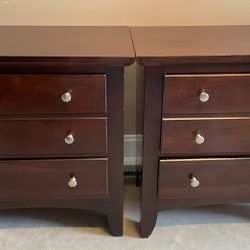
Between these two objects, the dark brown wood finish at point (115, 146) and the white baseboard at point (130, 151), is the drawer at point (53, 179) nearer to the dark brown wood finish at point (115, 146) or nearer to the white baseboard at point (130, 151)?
the dark brown wood finish at point (115, 146)

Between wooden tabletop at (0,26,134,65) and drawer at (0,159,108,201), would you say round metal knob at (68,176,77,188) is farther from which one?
wooden tabletop at (0,26,134,65)

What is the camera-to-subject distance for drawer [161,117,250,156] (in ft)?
4.26

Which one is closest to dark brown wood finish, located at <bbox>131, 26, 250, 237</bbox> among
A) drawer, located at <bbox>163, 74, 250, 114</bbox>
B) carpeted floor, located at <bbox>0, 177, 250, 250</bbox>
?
drawer, located at <bbox>163, 74, 250, 114</bbox>

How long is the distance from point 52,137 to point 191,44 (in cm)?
59

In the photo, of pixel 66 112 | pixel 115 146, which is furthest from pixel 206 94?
pixel 66 112

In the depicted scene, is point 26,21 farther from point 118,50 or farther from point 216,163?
point 216,163

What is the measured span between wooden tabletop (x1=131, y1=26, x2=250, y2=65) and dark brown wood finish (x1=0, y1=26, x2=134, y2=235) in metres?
0.07

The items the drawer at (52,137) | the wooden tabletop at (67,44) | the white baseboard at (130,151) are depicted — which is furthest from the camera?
the white baseboard at (130,151)

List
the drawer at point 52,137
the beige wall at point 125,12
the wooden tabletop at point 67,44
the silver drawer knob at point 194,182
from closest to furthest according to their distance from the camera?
the wooden tabletop at point 67,44
the drawer at point 52,137
the silver drawer knob at point 194,182
the beige wall at point 125,12

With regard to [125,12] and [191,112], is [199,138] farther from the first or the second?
[125,12]

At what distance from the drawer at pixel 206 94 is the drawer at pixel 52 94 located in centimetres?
23

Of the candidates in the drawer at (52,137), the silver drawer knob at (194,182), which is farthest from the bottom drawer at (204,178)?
the drawer at (52,137)

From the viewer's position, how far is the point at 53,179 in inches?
54.4

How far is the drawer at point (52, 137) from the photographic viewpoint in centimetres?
128
